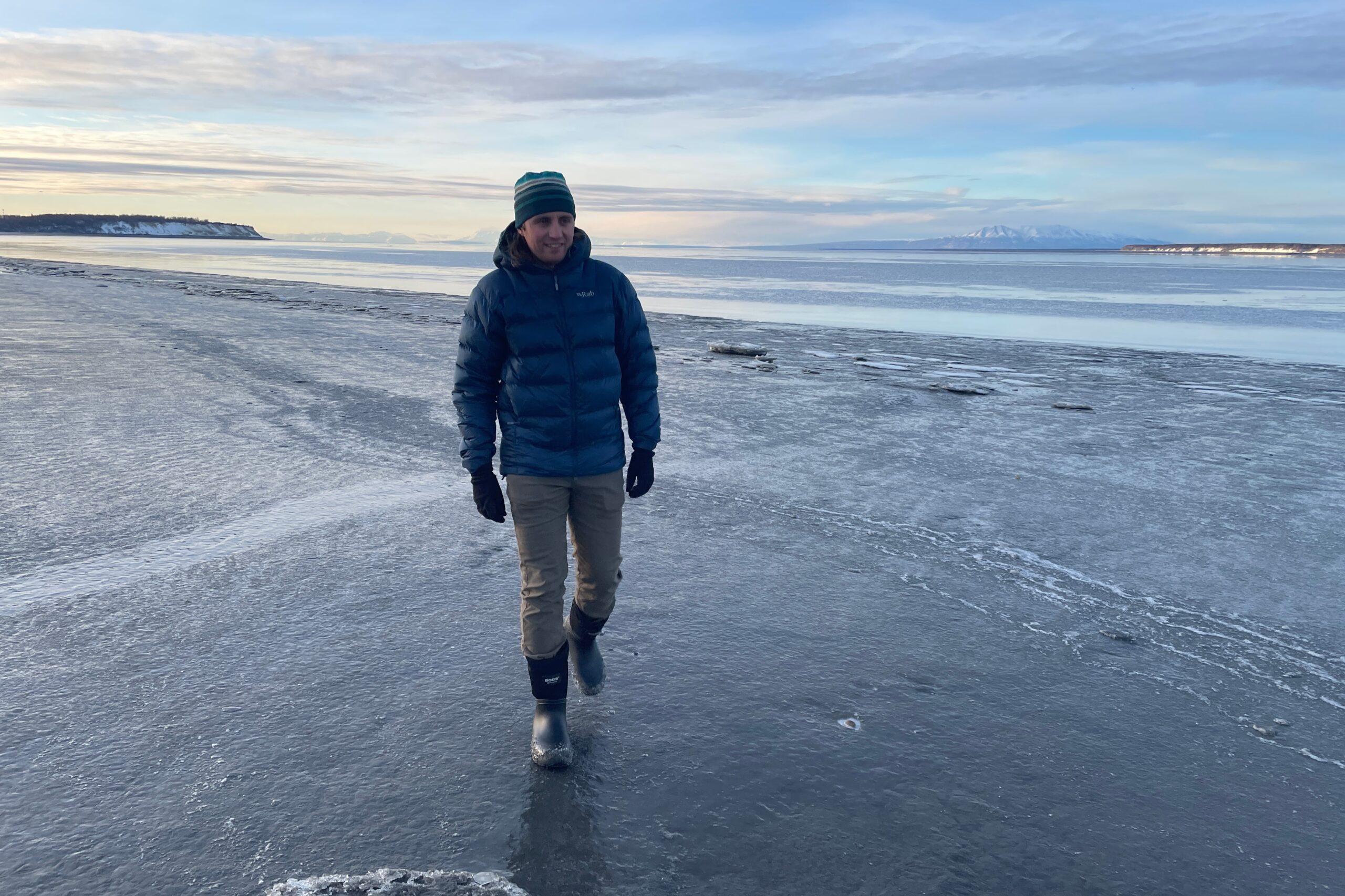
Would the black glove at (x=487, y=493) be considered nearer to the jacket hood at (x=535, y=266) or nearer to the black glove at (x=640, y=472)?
the black glove at (x=640, y=472)

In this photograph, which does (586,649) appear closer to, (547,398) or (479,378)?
(547,398)

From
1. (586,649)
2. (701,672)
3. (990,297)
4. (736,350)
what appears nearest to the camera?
(586,649)

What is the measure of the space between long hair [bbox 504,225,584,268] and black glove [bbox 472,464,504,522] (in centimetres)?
73

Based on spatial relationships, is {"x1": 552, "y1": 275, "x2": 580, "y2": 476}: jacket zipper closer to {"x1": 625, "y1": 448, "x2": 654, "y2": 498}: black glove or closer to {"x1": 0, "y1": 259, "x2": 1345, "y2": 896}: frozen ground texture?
{"x1": 625, "y1": 448, "x2": 654, "y2": 498}: black glove

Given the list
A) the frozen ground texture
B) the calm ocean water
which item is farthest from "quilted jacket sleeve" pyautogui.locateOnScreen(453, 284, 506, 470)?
the calm ocean water

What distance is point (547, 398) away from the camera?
3340 millimetres

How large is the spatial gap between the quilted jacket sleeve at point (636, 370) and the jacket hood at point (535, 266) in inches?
7.6

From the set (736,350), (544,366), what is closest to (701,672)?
(544,366)

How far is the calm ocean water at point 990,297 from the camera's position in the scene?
875 inches

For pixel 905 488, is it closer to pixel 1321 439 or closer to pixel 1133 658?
pixel 1133 658

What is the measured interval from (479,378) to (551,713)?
120 centimetres

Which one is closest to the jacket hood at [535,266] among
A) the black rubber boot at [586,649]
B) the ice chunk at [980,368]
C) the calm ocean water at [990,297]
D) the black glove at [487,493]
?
the black glove at [487,493]

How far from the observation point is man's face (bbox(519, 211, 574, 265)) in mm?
3199

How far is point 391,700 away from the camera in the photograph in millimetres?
3590
